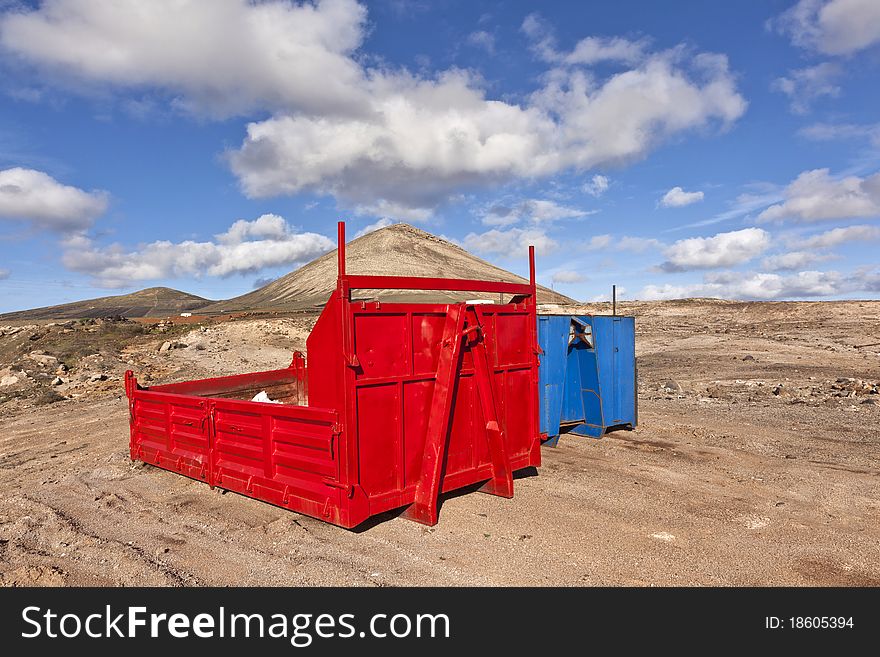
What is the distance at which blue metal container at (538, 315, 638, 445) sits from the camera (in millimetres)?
9719

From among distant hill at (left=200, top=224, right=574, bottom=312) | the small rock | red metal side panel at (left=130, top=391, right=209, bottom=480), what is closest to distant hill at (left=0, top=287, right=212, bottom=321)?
distant hill at (left=200, top=224, right=574, bottom=312)

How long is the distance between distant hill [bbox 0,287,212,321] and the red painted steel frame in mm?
130937

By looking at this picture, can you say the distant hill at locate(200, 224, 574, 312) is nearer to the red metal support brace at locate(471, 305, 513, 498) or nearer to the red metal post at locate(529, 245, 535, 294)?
the red metal post at locate(529, 245, 535, 294)

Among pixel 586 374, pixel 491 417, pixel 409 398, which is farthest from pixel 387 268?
pixel 409 398

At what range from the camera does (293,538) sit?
17.4 feet

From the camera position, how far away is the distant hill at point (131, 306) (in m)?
132

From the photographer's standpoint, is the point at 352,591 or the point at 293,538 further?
the point at 293,538

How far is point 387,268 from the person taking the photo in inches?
3962

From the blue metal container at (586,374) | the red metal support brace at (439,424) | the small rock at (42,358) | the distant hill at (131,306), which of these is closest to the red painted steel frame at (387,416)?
the red metal support brace at (439,424)

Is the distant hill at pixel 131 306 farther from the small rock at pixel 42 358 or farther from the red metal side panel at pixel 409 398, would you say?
the red metal side panel at pixel 409 398

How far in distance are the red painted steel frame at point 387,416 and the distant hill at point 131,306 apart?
131 metres

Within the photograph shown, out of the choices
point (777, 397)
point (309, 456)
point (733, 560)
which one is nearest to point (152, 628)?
point (309, 456)

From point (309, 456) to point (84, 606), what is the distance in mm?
2037

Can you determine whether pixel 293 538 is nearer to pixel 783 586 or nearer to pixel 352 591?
pixel 352 591
